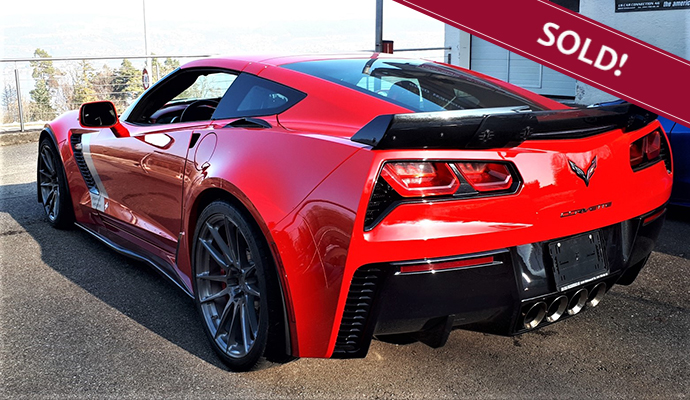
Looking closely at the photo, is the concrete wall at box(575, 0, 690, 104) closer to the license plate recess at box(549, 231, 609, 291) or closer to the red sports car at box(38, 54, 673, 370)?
the red sports car at box(38, 54, 673, 370)

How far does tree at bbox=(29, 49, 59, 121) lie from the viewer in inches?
488

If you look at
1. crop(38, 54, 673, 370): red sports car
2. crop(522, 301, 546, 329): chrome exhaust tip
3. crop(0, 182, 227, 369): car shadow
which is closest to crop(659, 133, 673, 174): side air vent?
crop(38, 54, 673, 370): red sports car

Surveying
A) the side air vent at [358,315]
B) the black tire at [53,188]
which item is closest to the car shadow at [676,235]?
the side air vent at [358,315]

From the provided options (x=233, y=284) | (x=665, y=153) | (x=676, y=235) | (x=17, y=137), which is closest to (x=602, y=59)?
(x=676, y=235)

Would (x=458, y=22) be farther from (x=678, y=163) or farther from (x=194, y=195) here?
(x=194, y=195)

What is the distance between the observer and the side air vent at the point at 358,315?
232 centimetres

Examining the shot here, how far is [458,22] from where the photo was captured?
8.27 meters

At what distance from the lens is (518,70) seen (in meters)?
15.5

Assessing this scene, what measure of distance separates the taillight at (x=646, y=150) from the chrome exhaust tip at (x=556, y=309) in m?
0.65

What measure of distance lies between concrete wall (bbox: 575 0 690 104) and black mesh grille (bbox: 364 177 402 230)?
9.86 meters

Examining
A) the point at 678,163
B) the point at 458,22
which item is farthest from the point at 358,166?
the point at 458,22

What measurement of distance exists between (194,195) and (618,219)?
6.00 feet

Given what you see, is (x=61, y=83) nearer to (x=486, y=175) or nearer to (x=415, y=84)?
(x=415, y=84)

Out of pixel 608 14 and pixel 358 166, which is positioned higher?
pixel 608 14
